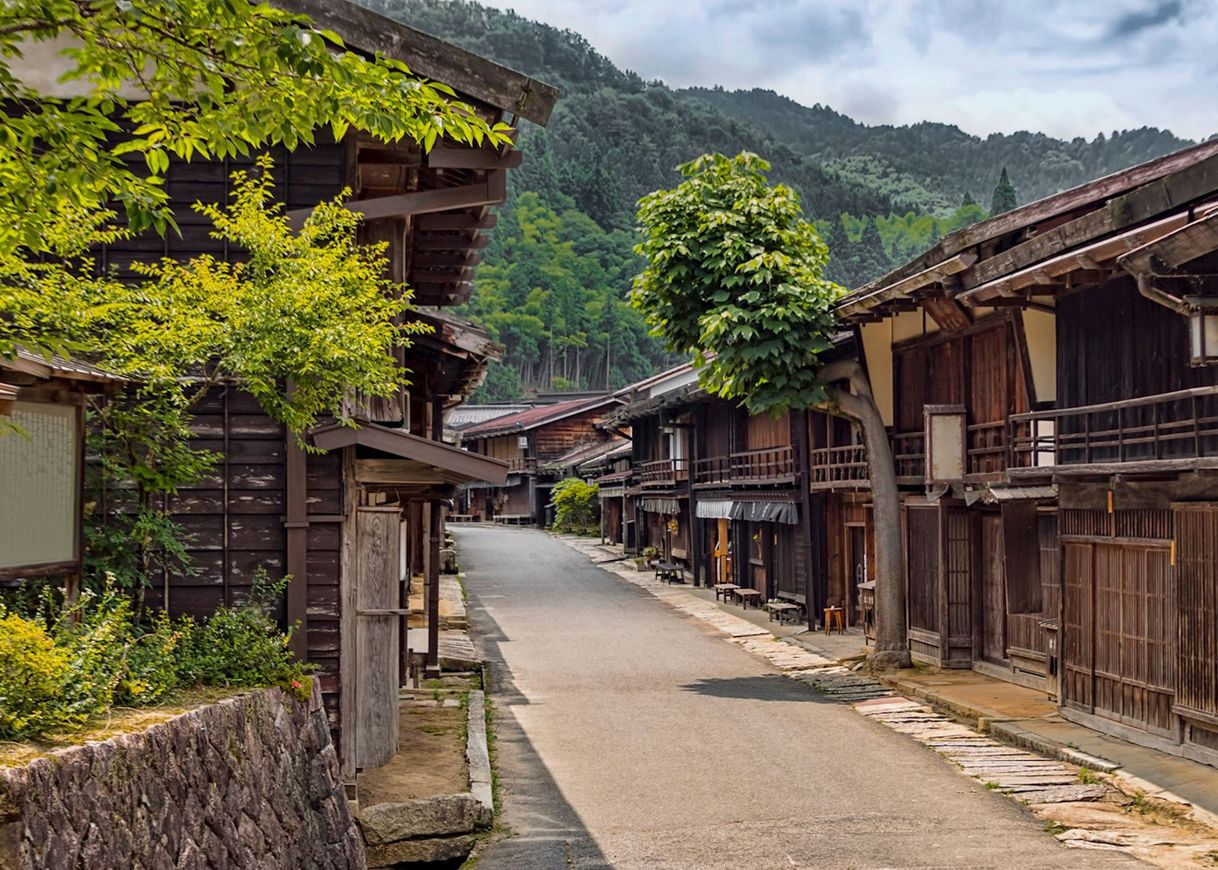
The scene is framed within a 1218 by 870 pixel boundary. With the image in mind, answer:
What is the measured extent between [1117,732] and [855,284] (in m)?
108

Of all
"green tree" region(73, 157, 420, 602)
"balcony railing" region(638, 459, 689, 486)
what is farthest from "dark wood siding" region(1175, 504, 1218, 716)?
"balcony railing" region(638, 459, 689, 486)

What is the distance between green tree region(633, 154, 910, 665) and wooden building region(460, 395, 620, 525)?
48.3 metres

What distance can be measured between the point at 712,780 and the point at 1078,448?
21.6 ft

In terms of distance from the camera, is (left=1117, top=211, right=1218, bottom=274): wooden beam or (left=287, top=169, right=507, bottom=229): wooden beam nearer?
(left=287, top=169, right=507, bottom=229): wooden beam

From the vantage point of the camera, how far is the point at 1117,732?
53.1 ft

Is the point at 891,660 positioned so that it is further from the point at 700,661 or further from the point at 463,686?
the point at 463,686

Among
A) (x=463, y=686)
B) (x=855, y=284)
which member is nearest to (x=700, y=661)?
(x=463, y=686)

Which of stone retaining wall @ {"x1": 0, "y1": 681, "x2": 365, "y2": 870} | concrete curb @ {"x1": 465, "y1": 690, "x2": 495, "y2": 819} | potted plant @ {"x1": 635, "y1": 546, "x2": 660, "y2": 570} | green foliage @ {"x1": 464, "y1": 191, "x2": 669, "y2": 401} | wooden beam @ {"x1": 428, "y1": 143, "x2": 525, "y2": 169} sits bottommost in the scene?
concrete curb @ {"x1": 465, "y1": 690, "x2": 495, "y2": 819}

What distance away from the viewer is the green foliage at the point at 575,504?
67.4 meters

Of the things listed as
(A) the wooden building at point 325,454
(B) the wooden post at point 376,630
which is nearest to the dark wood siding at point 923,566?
(B) the wooden post at point 376,630

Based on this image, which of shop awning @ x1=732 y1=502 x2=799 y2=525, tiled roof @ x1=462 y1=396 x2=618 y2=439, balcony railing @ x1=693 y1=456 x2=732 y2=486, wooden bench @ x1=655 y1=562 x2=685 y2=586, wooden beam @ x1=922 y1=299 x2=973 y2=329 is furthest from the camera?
tiled roof @ x1=462 y1=396 x2=618 y2=439

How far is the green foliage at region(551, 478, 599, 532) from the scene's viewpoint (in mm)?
67438

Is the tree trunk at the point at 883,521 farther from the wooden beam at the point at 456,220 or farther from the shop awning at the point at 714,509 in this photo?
the shop awning at the point at 714,509

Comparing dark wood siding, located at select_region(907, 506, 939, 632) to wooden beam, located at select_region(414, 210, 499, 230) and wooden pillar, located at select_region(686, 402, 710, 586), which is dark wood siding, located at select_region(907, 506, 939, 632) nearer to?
wooden beam, located at select_region(414, 210, 499, 230)
